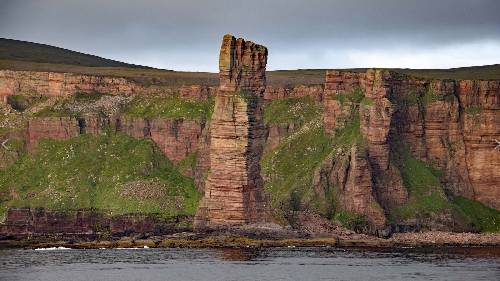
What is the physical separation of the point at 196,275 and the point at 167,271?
5.82m

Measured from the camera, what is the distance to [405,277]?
192 metres

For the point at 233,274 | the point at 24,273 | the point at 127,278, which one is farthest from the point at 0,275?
the point at 233,274

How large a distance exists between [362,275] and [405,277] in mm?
5422

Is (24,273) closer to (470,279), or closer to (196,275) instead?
(196,275)

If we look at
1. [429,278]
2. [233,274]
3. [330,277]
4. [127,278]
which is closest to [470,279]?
[429,278]

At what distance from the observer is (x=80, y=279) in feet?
624

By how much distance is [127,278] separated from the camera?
19100 centimetres

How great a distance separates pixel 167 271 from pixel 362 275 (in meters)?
23.9

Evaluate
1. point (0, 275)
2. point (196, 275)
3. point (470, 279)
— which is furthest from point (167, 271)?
point (470, 279)

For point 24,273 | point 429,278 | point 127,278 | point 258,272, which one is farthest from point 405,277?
point 24,273

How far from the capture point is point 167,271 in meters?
198

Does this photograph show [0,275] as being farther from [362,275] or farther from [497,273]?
[497,273]

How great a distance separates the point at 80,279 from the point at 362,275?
3359cm

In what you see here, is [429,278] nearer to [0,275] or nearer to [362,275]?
[362,275]
